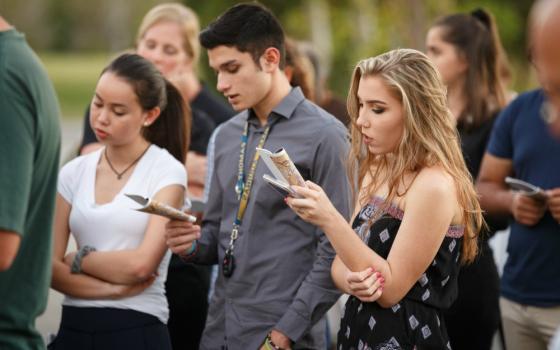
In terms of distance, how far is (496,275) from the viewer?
5055mm

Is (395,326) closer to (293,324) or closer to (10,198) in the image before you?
(293,324)

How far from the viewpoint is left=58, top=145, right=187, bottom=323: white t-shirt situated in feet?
13.2

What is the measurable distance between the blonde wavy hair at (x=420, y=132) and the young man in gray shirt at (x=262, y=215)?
40cm

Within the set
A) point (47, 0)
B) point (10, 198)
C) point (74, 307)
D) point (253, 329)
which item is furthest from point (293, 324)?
point (47, 0)

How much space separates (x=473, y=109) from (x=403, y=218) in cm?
195

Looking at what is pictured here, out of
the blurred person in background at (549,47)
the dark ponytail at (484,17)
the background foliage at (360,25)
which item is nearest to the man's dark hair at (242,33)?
the dark ponytail at (484,17)

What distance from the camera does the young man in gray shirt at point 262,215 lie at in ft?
13.0

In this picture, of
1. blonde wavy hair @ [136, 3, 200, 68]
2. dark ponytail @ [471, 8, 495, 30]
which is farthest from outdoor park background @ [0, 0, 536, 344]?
blonde wavy hair @ [136, 3, 200, 68]

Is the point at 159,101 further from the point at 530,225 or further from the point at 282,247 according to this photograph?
the point at 530,225

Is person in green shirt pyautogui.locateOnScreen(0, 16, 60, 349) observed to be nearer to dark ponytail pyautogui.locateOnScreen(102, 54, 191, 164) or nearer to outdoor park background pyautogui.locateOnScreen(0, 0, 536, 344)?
dark ponytail pyautogui.locateOnScreen(102, 54, 191, 164)

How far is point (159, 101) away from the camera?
4379 millimetres

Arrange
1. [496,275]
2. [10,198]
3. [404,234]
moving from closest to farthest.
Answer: [10,198] < [404,234] < [496,275]

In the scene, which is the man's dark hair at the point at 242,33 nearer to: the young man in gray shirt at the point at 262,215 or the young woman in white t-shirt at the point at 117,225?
the young man in gray shirt at the point at 262,215

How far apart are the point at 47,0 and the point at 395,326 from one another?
99737mm
